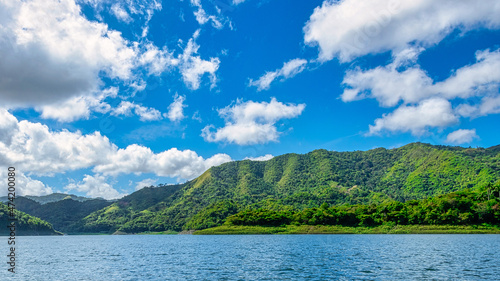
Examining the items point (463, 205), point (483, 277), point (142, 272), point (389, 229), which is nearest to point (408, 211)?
point (389, 229)

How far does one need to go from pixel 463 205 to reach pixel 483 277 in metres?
154

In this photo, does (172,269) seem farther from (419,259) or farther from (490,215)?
(490,215)

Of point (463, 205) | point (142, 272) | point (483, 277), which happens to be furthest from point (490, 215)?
point (142, 272)

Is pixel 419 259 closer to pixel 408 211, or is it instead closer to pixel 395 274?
pixel 395 274

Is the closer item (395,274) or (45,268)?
(395,274)

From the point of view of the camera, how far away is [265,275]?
159ft

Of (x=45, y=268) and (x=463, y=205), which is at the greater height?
(x=463, y=205)

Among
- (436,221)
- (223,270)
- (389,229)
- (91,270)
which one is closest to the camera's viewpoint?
(223,270)

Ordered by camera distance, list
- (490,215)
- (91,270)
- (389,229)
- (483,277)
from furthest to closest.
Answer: (389,229), (490,215), (91,270), (483,277)

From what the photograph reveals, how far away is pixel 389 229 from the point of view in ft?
623

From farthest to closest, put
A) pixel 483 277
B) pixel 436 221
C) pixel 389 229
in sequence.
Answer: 1. pixel 389 229
2. pixel 436 221
3. pixel 483 277

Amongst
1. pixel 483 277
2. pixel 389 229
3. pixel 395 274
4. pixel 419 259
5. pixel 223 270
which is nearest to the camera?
pixel 483 277

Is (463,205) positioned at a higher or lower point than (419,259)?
higher

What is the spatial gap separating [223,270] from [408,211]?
166 m
